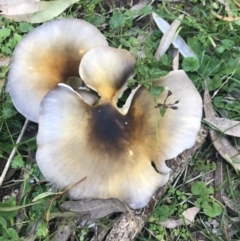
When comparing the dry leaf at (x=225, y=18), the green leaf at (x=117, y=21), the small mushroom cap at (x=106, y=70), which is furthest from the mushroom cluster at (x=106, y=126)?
the dry leaf at (x=225, y=18)

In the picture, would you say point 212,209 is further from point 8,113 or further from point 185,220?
point 8,113

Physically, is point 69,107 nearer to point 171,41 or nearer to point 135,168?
point 135,168

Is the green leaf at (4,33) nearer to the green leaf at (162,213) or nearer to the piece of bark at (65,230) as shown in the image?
the piece of bark at (65,230)

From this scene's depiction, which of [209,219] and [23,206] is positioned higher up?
[23,206]

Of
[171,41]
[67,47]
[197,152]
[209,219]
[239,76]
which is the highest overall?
[67,47]

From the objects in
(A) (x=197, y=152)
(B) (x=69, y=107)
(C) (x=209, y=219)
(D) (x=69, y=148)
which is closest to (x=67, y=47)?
(B) (x=69, y=107)

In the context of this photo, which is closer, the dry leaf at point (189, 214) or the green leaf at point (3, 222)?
the green leaf at point (3, 222)

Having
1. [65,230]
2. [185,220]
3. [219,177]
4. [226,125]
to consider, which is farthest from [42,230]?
[226,125]

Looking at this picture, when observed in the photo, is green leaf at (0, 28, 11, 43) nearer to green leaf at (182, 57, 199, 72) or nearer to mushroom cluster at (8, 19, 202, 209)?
mushroom cluster at (8, 19, 202, 209)
